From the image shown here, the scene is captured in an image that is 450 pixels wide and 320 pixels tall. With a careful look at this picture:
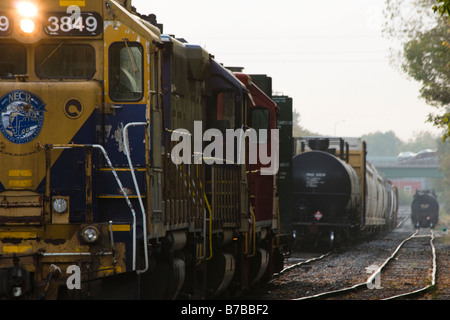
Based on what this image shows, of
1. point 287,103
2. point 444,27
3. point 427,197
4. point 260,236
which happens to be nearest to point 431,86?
point 444,27

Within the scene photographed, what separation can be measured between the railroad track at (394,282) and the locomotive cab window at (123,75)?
565 centimetres

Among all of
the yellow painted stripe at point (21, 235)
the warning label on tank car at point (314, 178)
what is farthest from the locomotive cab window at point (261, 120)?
the warning label on tank car at point (314, 178)

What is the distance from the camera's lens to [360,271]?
2028 centimetres

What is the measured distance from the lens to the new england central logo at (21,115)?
8930mm

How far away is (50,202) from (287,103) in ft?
44.2

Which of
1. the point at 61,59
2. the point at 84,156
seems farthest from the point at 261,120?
the point at 84,156

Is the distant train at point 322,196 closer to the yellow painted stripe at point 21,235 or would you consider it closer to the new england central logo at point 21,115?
the new england central logo at point 21,115

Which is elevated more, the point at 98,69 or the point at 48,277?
the point at 98,69

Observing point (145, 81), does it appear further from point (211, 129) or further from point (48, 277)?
point (211, 129)

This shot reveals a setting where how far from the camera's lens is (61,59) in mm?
9211

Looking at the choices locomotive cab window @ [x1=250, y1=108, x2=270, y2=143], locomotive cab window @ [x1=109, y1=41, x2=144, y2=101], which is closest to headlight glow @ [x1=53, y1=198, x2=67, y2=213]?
locomotive cab window @ [x1=109, y1=41, x2=144, y2=101]

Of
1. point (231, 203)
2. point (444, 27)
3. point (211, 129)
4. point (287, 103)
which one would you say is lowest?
point (231, 203)

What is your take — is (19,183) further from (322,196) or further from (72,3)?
(322,196)

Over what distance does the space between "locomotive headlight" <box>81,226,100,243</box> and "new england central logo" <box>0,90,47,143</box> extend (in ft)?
3.94
